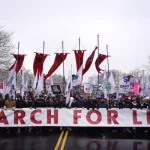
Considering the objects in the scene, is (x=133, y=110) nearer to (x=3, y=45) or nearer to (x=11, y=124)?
(x=11, y=124)

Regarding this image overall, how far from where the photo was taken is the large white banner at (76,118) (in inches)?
658

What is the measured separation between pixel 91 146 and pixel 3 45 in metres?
41.5

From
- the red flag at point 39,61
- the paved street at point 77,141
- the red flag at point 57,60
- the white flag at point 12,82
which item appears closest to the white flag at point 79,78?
the red flag at point 57,60

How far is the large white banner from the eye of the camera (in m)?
16.7

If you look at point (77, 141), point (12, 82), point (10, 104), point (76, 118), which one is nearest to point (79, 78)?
point (12, 82)

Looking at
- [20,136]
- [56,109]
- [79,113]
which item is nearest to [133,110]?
[79,113]

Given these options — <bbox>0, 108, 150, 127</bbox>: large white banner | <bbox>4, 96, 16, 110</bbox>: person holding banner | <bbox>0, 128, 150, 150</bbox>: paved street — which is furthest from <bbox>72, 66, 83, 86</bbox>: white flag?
<bbox>4, 96, 16, 110</bbox>: person holding banner

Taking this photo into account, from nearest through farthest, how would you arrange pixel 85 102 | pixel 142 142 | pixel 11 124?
pixel 142 142 < pixel 11 124 < pixel 85 102

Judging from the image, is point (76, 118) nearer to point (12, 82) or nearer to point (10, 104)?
point (10, 104)

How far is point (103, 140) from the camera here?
14.2 m

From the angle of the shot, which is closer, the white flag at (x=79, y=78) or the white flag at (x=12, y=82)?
the white flag at (x=12, y=82)

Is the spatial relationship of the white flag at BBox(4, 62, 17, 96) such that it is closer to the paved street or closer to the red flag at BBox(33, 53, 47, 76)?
the red flag at BBox(33, 53, 47, 76)

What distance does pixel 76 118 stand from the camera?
55.5 feet

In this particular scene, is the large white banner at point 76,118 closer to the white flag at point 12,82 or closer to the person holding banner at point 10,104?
the person holding banner at point 10,104
